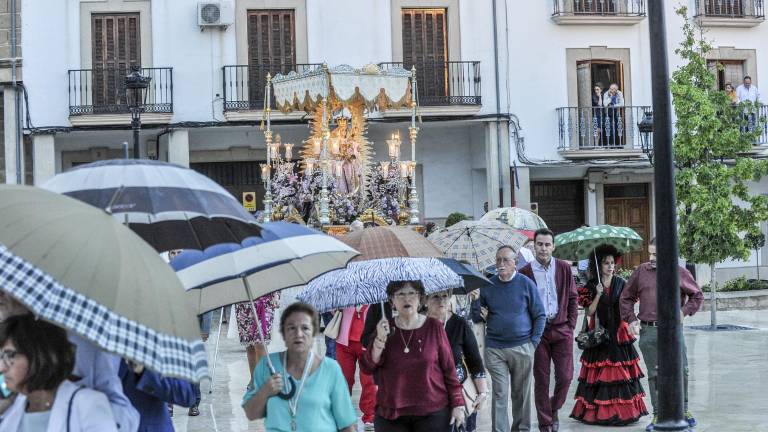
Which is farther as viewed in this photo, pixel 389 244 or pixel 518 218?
pixel 518 218

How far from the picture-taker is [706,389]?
46.1ft

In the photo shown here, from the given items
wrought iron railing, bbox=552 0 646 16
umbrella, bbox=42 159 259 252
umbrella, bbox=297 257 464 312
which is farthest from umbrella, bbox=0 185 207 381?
wrought iron railing, bbox=552 0 646 16

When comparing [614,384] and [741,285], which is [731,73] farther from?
Answer: [614,384]

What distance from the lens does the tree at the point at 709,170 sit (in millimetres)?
21641

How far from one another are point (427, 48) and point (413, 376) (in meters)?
20.4

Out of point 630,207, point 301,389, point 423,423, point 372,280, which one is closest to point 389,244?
point 372,280

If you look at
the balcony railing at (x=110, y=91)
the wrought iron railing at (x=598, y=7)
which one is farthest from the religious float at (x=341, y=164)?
the wrought iron railing at (x=598, y=7)

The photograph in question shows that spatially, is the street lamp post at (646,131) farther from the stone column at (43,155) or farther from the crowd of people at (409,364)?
the stone column at (43,155)

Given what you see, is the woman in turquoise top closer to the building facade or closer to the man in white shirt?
the building facade

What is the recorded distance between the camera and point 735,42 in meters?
28.9

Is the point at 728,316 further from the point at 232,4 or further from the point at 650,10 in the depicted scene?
the point at 650,10

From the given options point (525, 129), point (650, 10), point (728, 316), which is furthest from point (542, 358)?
point (525, 129)

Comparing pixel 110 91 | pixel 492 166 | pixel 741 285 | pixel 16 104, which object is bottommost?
pixel 741 285

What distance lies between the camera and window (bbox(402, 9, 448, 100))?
2741cm
